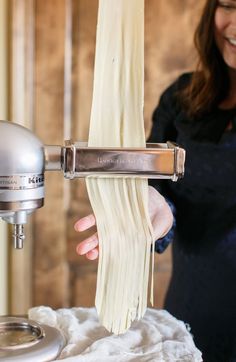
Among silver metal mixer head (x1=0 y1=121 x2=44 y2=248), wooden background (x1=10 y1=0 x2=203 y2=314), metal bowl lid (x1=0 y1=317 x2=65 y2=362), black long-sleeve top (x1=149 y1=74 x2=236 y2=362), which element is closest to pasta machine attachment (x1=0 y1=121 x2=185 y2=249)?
silver metal mixer head (x1=0 y1=121 x2=44 y2=248)

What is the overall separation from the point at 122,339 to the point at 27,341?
10cm

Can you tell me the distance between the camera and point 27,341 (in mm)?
576

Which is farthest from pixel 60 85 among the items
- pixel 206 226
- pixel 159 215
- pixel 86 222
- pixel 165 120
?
pixel 86 222

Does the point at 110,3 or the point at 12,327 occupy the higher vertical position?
the point at 110,3

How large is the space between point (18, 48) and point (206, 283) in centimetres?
64

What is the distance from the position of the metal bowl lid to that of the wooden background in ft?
2.25

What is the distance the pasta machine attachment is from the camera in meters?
0.49

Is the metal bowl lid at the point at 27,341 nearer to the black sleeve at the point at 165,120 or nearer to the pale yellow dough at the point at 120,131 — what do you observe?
the pale yellow dough at the point at 120,131

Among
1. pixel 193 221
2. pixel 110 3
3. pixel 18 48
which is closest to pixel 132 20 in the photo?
pixel 110 3

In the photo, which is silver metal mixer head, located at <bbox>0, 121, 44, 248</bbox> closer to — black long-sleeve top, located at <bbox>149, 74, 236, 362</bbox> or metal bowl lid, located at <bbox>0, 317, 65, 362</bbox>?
metal bowl lid, located at <bbox>0, 317, 65, 362</bbox>

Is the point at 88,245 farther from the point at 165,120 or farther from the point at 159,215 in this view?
the point at 165,120

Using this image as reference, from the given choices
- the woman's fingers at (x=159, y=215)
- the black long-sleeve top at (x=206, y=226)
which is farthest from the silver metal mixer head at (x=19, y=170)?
the black long-sleeve top at (x=206, y=226)

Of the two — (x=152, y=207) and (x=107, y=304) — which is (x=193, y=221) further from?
(x=107, y=304)

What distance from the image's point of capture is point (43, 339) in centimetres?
→ 58
